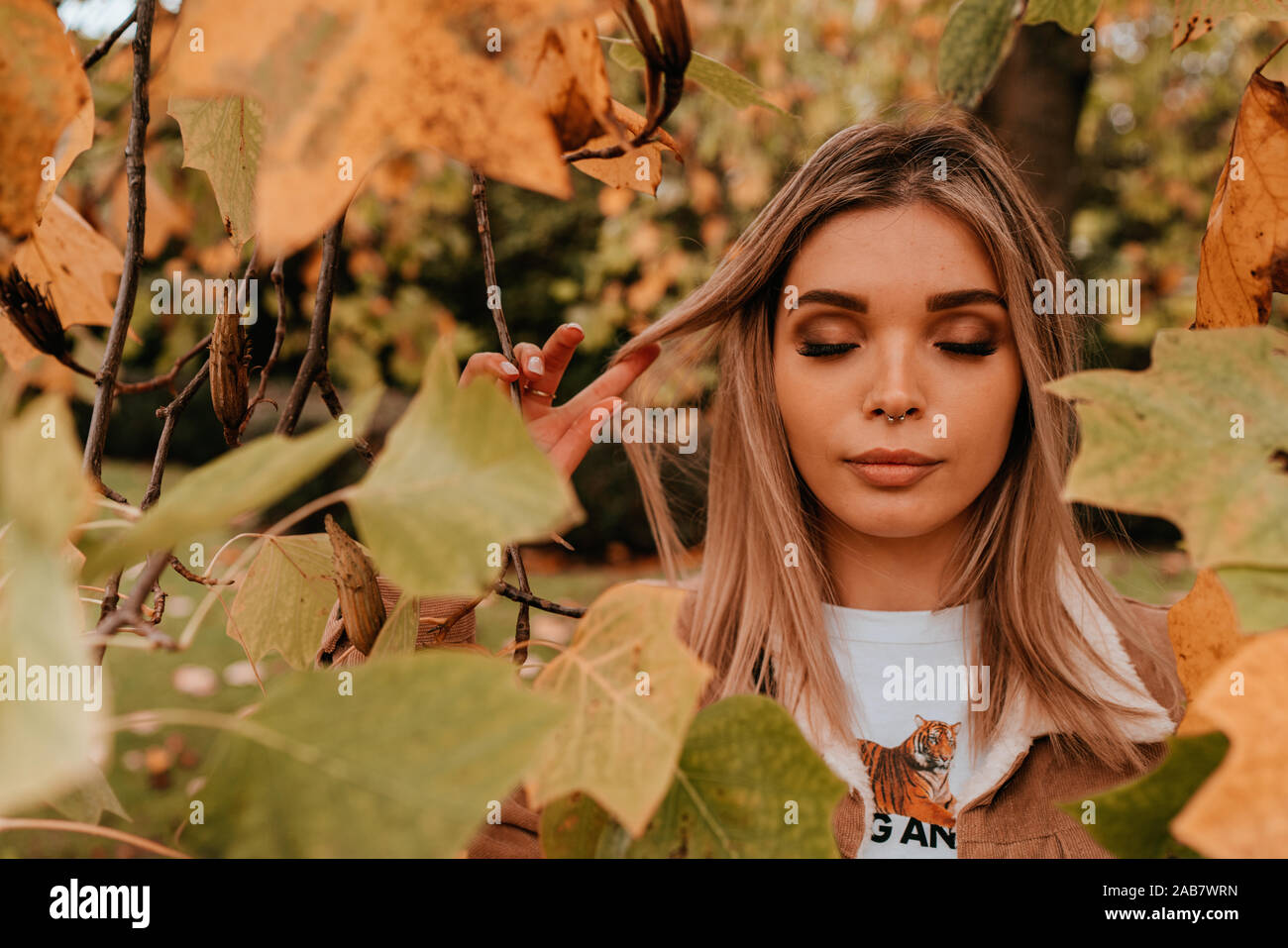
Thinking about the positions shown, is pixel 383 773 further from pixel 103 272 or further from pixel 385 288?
pixel 385 288

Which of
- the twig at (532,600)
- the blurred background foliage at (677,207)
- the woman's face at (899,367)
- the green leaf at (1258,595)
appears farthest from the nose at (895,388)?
the blurred background foliage at (677,207)

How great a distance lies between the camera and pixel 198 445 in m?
6.23

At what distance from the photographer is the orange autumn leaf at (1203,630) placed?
0.37 metres

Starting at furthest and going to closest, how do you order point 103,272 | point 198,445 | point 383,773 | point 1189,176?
point 198,445, point 1189,176, point 103,272, point 383,773

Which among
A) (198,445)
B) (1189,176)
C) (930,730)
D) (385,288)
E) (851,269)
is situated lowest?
(930,730)

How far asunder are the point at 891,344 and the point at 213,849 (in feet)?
2.27

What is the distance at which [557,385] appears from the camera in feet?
2.30

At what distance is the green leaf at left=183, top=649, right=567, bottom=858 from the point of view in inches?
9.3

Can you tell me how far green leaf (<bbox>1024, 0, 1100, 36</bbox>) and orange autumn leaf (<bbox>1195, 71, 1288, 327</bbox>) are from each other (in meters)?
0.12

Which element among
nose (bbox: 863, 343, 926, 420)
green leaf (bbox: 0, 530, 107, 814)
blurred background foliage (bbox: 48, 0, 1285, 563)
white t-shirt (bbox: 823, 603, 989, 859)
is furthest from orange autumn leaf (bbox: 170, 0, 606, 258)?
blurred background foliage (bbox: 48, 0, 1285, 563)

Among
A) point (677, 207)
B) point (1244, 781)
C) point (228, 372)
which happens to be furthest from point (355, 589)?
point (677, 207)

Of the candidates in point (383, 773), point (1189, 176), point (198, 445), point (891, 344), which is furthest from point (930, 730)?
point (198, 445)

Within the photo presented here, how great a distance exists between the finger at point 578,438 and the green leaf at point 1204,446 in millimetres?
401

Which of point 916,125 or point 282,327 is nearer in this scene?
point 282,327
